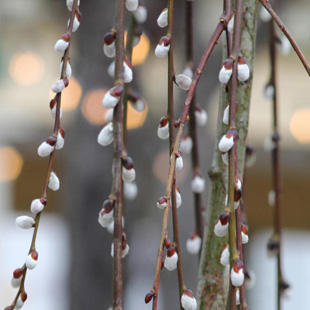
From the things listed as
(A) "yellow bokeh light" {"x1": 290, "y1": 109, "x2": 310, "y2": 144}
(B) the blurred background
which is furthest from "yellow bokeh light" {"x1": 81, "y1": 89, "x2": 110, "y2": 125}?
(A) "yellow bokeh light" {"x1": 290, "y1": 109, "x2": 310, "y2": 144}

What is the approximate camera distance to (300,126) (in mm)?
4461

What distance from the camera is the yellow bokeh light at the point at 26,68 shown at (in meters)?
4.51

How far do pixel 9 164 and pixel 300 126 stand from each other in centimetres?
203

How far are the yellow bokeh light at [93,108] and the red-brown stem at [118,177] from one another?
183cm

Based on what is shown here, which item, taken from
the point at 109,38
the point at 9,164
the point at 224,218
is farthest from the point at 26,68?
the point at 224,218

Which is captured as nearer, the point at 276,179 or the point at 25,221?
the point at 25,221

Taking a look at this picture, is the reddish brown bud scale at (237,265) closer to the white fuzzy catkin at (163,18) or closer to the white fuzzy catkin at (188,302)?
the white fuzzy catkin at (188,302)

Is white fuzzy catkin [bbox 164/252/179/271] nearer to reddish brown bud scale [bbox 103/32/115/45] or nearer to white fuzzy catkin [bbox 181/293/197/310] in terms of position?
white fuzzy catkin [bbox 181/293/197/310]

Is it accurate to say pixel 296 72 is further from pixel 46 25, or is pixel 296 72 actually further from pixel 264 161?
pixel 46 25

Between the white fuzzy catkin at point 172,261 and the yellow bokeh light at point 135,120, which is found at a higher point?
the yellow bokeh light at point 135,120

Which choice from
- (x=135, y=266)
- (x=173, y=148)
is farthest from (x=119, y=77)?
(x=135, y=266)

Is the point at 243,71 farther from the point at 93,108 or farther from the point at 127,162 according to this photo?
the point at 93,108

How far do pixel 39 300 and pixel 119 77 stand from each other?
4.81 m

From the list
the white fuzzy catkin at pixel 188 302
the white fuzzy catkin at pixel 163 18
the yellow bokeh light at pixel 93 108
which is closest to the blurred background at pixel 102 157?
the yellow bokeh light at pixel 93 108
